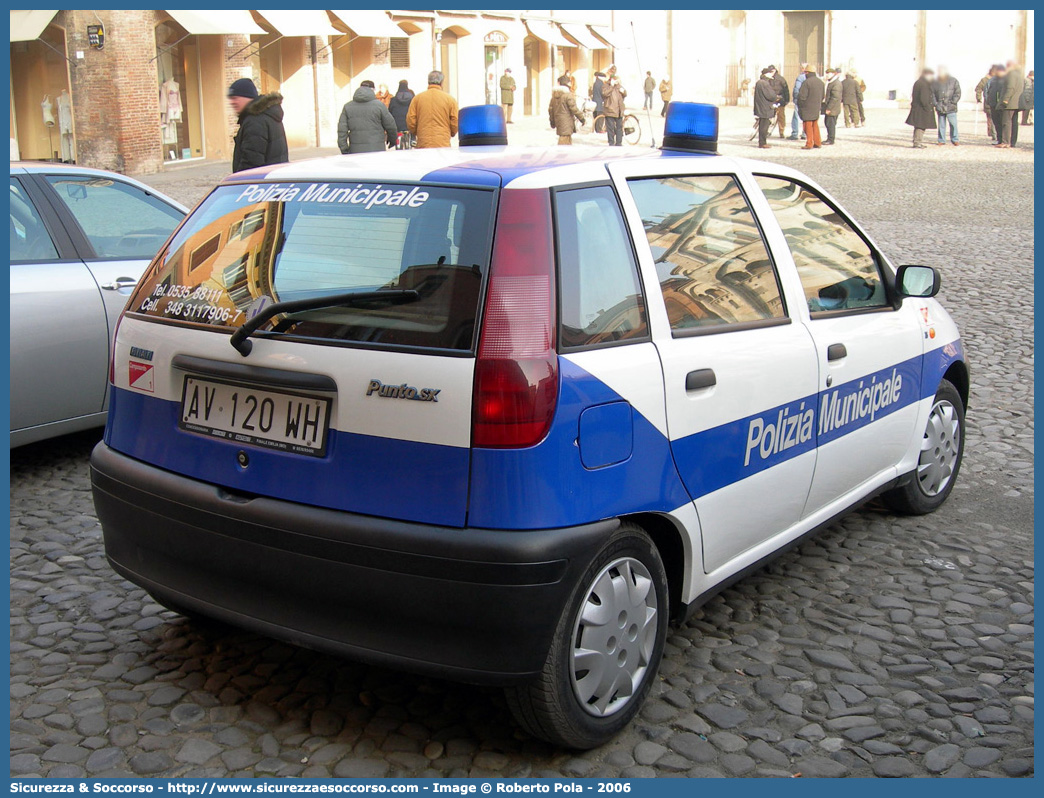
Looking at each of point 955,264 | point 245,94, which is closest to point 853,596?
point 245,94

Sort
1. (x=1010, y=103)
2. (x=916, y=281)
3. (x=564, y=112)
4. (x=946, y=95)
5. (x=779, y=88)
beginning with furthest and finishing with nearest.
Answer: (x=779, y=88)
(x=946, y=95)
(x=1010, y=103)
(x=564, y=112)
(x=916, y=281)

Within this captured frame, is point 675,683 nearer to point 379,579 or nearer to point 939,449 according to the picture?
point 379,579

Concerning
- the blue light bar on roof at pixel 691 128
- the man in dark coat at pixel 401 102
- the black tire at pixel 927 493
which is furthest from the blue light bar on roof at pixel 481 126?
the man in dark coat at pixel 401 102

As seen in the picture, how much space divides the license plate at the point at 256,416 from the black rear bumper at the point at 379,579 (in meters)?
0.16

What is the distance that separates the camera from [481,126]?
4344 mm

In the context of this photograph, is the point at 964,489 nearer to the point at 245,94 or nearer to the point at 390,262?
the point at 390,262

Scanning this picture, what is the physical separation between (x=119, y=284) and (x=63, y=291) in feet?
0.95

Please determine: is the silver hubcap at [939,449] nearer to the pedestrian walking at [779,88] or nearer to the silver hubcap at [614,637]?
the silver hubcap at [614,637]

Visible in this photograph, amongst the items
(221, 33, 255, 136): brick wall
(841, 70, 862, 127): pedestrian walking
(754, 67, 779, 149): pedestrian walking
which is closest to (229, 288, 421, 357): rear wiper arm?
(221, 33, 255, 136): brick wall

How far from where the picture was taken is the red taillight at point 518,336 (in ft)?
9.37

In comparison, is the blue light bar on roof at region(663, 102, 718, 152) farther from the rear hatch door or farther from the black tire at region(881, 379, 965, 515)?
the black tire at region(881, 379, 965, 515)

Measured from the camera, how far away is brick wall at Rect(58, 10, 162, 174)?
23656mm

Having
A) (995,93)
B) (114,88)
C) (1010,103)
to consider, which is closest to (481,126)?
(114,88)

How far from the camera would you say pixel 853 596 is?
14.2ft
